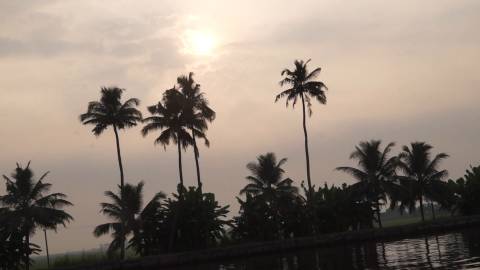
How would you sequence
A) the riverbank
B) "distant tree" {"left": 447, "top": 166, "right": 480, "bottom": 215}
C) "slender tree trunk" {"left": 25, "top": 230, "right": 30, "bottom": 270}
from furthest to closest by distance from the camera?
"distant tree" {"left": 447, "top": 166, "right": 480, "bottom": 215}, "slender tree trunk" {"left": 25, "top": 230, "right": 30, "bottom": 270}, the riverbank

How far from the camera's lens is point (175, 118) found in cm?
4822

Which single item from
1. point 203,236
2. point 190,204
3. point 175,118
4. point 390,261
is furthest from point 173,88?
point 390,261

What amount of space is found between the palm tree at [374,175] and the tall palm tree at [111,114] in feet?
76.8

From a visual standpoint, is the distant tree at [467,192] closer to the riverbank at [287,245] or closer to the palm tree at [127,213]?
the riverbank at [287,245]

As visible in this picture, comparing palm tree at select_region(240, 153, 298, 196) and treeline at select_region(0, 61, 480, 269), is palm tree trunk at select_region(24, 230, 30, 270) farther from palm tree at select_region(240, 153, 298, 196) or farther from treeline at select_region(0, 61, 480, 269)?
palm tree at select_region(240, 153, 298, 196)

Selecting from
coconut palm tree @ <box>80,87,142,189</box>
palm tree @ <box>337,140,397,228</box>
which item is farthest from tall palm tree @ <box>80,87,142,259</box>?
palm tree @ <box>337,140,397,228</box>

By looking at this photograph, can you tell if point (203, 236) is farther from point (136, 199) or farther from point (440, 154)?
point (440, 154)

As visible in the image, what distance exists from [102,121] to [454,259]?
32.3 meters

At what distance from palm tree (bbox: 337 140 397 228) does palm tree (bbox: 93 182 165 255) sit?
2126 cm

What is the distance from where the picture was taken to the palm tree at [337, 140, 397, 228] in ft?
182

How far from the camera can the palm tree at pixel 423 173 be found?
2345 inches

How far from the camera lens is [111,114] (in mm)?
46281

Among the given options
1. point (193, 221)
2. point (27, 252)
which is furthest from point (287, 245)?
point (27, 252)

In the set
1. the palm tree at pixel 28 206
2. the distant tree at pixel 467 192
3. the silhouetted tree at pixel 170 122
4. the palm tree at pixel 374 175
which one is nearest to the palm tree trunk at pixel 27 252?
Answer: the palm tree at pixel 28 206
